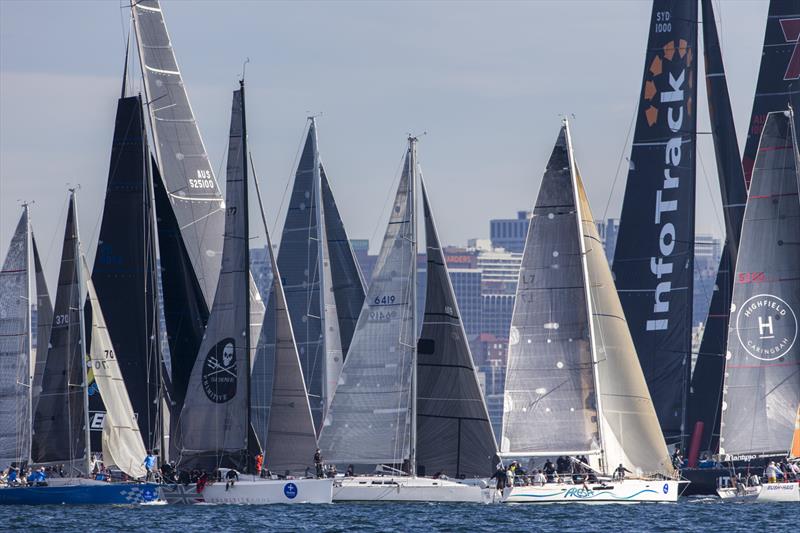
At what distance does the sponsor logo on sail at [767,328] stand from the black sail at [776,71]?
7.19 metres

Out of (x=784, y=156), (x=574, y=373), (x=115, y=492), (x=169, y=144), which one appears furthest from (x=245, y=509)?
(x=784, y=156)

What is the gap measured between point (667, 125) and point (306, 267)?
10.4 metres

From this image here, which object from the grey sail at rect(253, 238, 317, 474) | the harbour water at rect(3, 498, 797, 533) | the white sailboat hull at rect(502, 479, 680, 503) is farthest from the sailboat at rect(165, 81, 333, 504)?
the white sailboat hull at rect(502, 479, 680, 503)

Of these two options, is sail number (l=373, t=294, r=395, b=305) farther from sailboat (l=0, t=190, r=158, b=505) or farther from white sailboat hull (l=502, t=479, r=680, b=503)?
sailboat (l=0, t=190, r=158, b=505)

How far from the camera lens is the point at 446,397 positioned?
45.1 metres

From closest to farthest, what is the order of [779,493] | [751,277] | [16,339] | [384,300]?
[384,300]
[779,493]
[751,277]
[16,339]

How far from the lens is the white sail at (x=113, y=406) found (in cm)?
4862

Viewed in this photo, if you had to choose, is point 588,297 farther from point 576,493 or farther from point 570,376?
point 576,493

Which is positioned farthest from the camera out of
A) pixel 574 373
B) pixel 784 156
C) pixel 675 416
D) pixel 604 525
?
pixel 675 416

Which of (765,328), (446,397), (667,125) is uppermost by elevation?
(667,125)

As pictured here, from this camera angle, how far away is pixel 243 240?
46.7 metres

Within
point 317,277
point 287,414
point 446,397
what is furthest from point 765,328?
point 317,277

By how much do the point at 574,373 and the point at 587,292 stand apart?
183 centimetres

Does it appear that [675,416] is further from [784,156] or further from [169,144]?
[169,144]
